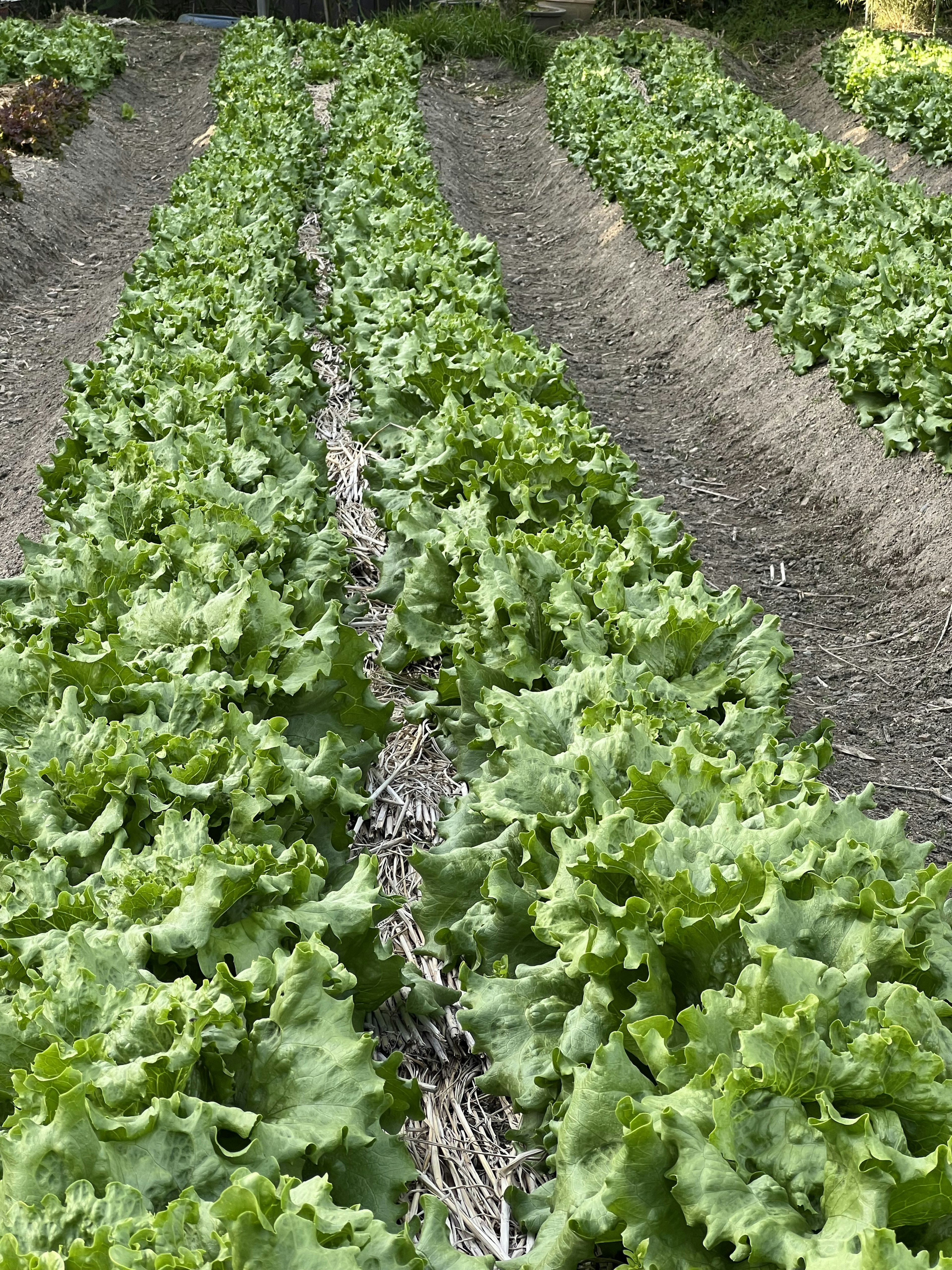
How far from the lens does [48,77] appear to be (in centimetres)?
1858

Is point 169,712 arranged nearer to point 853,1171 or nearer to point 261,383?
point 853,1171

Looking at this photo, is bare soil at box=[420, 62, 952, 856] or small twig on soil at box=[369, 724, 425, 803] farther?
bare soil at box=[420, 62, 952, 856]

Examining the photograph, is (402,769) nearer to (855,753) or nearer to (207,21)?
(855,753)

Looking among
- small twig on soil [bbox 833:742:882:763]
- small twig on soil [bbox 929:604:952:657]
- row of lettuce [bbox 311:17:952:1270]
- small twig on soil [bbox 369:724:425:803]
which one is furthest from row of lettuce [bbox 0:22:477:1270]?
small twig on soil [bbox 929:604:952:657]

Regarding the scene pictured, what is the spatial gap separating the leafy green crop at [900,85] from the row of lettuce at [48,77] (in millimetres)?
12038

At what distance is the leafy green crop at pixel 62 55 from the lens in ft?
63.2

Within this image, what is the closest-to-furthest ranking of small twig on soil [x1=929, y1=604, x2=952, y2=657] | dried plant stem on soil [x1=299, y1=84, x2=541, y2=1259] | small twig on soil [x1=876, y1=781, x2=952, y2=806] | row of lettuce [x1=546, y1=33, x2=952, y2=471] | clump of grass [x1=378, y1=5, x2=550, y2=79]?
dried plant stem on soil [x1=299, y1=84, x2=541, y2=1259] < small twig on soil [x1=876, y1=781, x2=952, y2=806] < small twig on soil [x1=929, y1=604, x2=952, y2=657] < row of lettuce [x1=546, y1=33, x2=952, y2=471] < clump of grass [x1=378, y1=5, x2=550, y2=79]

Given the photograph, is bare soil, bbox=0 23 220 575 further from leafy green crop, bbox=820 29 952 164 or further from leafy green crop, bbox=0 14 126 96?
leafy green crop, bbox=820 29 952 164

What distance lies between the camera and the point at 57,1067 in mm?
2455

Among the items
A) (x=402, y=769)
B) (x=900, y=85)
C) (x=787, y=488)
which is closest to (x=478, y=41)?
(x=900, y=85)

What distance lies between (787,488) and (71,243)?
31.8ft

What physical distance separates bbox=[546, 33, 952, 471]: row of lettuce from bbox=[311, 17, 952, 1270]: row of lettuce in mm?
2830

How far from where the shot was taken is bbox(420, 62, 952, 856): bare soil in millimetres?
6102

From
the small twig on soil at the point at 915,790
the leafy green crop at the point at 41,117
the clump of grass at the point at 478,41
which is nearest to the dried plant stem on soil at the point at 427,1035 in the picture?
the small twig on soil at the point at 915,790
